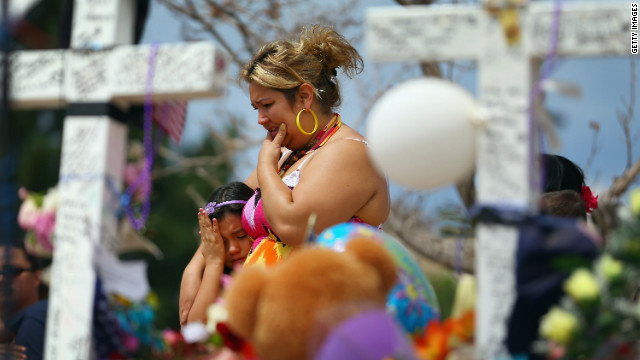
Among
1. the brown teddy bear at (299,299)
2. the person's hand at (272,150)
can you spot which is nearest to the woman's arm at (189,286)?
the person's hand at (272,150)

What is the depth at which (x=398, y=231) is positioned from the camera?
527 centimetres

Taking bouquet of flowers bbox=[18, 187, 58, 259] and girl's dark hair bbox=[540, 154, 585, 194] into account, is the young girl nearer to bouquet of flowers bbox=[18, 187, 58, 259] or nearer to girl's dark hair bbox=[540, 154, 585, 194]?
bouquet of flowers bbox=[18, 187, 58, 259]

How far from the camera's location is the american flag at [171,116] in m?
2.10

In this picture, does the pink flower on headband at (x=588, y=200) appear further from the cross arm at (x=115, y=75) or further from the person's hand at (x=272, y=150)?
the cross arm at (x=115, y=75)

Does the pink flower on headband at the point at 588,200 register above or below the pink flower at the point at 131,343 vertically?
above

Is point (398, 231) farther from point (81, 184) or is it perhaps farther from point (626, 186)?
point (81, 184)

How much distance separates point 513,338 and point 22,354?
1937 mm

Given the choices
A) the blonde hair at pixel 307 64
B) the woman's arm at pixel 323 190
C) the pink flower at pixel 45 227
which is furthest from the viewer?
the pink flower at pixel 45 227

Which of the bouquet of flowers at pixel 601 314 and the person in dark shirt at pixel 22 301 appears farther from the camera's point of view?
the person in dark shirt at pixel 22 301

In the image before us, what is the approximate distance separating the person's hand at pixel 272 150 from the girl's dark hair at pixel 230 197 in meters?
0.47

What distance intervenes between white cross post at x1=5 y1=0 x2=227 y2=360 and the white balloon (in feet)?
1.87

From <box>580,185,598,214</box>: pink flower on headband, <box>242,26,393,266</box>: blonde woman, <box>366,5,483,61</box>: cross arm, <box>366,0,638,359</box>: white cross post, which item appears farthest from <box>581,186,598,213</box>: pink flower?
<box>366,5,483,61</box>: cross arm

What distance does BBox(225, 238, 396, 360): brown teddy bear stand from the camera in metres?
1.46

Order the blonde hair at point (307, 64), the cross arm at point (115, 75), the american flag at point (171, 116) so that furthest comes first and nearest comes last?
the blonde hair at point (307, 64)
the american flag at point (171, 116)
the cross arm at point (115, 75)
